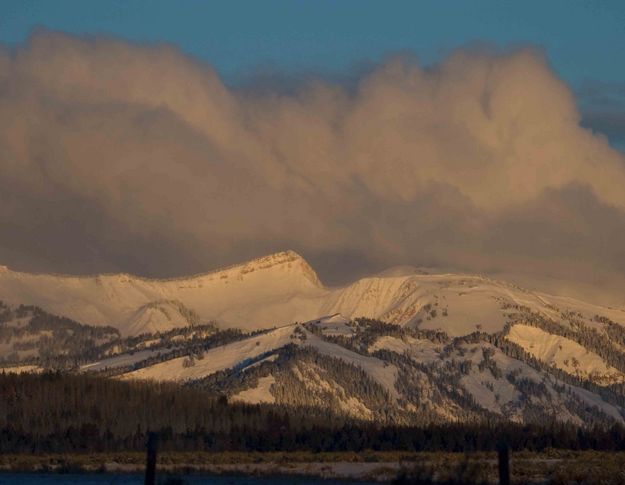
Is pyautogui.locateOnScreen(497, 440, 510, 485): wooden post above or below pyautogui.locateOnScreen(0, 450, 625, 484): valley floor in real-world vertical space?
below

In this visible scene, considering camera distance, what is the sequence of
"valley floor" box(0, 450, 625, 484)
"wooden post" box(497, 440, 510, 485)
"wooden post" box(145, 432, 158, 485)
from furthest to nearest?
1. "valley floor" box(0, 450, 625, 484)
2. "wooden post" box(497, 440, 510, 485)
3. "wooden post" box(145, 432, 158, 485)

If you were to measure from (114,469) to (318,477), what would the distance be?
21.7 m

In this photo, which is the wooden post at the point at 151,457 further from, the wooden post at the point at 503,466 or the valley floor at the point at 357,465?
the valley floor at the point at 357,465

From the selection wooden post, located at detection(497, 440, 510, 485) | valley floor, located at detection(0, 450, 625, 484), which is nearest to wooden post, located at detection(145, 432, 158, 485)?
wooden post, located at detection(497, 440, 510, 485)

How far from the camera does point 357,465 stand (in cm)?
15712

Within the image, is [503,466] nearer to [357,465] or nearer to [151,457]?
[151,457]

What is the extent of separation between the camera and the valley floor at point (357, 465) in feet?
424

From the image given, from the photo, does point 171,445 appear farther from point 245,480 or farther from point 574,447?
point 245,480

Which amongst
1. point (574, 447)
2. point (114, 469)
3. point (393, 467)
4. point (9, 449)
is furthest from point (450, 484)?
point (9, 449)

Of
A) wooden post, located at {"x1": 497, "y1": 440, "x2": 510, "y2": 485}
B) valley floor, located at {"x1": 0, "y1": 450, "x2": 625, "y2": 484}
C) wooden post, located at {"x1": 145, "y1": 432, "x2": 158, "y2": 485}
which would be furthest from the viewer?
valley floor, located at {"x1": 0, "y1": 450, "x2": 625, "y2": 484}

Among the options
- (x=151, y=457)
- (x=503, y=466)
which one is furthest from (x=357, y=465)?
(x=151, y=457)

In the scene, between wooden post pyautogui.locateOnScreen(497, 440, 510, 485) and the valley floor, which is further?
the valley floor

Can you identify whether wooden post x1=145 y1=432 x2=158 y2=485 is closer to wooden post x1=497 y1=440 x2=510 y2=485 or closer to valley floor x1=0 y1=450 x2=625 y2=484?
wooden post x1=497 y1=440 x2=510 y2=485

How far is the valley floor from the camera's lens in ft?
424
